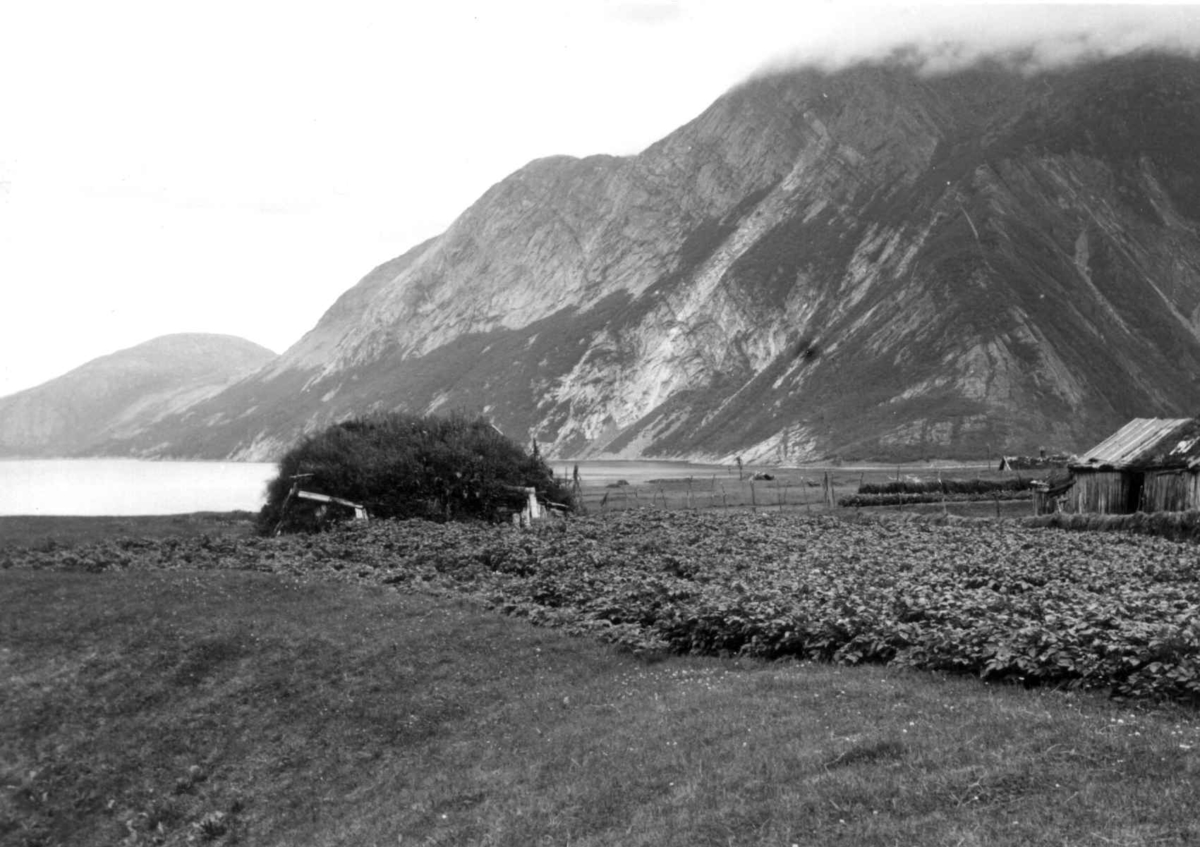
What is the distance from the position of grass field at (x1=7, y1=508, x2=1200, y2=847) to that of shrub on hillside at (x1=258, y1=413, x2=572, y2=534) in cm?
2548

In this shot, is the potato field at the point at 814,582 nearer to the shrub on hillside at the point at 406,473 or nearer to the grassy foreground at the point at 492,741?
the grassy foreground at the point at 492,741

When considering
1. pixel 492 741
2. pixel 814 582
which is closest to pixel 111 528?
pixel 814 582

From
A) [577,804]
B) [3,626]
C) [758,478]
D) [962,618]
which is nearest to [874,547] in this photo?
[962,618]

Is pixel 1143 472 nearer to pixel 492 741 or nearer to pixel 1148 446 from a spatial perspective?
pixel 1148 446

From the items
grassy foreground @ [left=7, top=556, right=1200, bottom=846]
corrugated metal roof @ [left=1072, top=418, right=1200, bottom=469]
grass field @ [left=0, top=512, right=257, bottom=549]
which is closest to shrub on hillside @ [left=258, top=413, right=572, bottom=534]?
grass field @ [left=0, top=512, right=257, bottom=549]

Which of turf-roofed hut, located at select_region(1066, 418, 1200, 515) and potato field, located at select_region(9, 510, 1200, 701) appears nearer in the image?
potato field, located at select_region(9, 510, 1200, 701)

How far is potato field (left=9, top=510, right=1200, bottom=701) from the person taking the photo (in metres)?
15.7

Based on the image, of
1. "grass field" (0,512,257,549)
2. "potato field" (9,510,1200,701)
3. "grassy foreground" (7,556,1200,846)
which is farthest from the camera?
"grass field" (0,512,257,549)

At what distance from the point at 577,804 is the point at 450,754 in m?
4.25

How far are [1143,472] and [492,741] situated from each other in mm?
49578

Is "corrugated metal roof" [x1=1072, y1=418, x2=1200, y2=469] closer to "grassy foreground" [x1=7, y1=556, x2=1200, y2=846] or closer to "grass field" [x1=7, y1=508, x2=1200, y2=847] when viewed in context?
"grass field" [x1=7, y1=508, x2=1200, y2=847]

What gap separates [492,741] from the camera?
57.4 feet

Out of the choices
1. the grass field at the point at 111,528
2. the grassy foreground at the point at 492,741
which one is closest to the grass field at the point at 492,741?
the grassy foreground at the point at 492,741

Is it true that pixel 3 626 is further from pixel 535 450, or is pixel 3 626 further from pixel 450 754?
pixel 535 450
